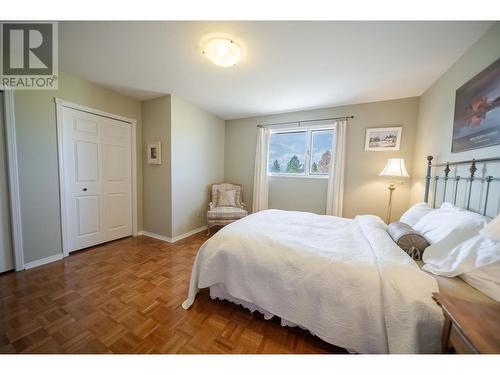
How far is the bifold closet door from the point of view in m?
2.35

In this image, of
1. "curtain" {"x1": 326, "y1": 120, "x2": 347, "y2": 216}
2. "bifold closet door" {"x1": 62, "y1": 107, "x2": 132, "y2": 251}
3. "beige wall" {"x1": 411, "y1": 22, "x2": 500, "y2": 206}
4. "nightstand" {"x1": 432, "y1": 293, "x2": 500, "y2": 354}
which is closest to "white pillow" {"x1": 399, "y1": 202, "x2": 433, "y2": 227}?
"beige wall" {"x1": 411, "y1": 22, "x2": 500, "y2": 206}

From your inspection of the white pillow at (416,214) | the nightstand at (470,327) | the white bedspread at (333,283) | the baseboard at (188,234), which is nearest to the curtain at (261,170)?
the baseboard at (188,234)

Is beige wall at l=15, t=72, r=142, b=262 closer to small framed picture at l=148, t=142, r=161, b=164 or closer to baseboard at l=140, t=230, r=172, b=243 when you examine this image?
small framed picture at l=148, t=142, r=161, b=164

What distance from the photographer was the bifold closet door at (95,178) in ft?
7.70

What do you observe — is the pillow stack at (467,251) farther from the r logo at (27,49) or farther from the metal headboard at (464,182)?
the r logo at (27,49)

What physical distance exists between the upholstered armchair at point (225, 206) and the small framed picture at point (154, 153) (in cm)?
114

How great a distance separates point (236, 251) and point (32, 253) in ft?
8.25

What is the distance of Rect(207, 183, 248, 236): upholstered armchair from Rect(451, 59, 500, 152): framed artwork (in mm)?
2771

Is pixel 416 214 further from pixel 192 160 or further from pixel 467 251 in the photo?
pixel 192 160

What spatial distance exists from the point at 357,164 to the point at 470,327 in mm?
2651

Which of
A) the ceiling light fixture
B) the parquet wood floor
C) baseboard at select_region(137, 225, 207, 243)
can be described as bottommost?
the parquet wood floor

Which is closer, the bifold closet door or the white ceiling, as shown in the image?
the white ceiling

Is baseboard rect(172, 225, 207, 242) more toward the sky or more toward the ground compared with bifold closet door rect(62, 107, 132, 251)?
more toward the ground
